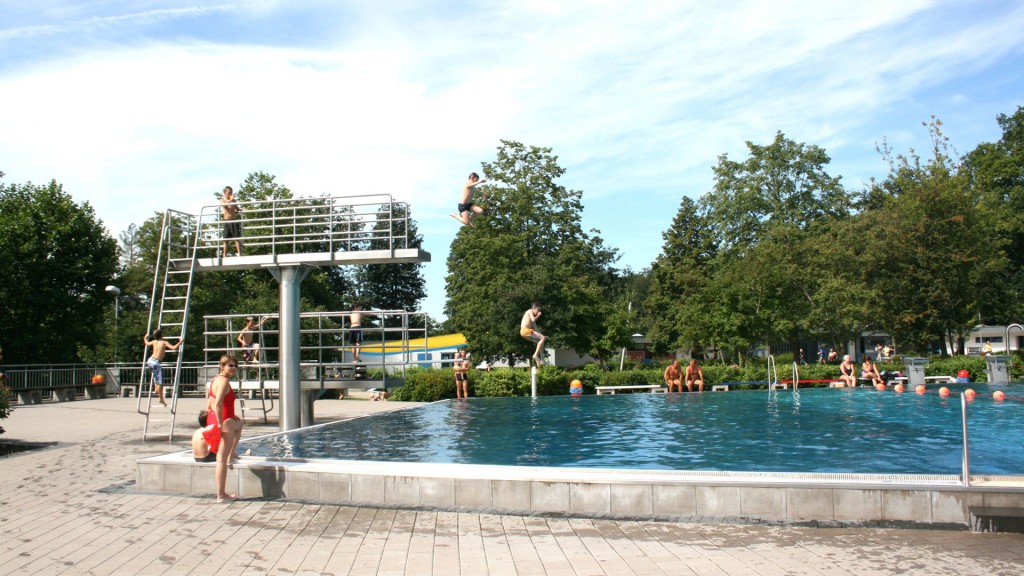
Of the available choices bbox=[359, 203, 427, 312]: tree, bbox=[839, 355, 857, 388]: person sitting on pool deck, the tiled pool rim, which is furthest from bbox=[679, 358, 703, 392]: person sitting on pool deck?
bbox=[359, 203, 427, 312]: tree

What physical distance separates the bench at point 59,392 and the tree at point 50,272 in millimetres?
5113

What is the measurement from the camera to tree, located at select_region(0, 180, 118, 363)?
34.6 metres

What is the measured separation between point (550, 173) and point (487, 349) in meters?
19.3

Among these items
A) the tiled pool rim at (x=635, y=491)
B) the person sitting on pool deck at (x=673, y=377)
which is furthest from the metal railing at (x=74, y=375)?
the tiled pool rim at (x=635, y=491)

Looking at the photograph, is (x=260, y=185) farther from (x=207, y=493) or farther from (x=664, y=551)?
(x=664, y=551)

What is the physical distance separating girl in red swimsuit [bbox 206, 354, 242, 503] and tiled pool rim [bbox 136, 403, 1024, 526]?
23cm

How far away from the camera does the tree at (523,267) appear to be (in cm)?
3569

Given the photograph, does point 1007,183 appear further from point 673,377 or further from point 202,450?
point 202,450

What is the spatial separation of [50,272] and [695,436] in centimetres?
3274

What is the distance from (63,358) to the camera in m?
36.1

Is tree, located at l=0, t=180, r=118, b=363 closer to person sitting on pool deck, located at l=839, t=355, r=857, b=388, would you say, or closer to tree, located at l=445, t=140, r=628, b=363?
tree, located at l=445, t=140, r=628, b=363

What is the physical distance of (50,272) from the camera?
35812 mm

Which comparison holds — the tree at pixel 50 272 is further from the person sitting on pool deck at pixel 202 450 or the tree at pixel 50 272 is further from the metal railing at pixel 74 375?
the person sitting on pool deck at pixel 202 450

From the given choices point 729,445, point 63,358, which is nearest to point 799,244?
point 729,445
